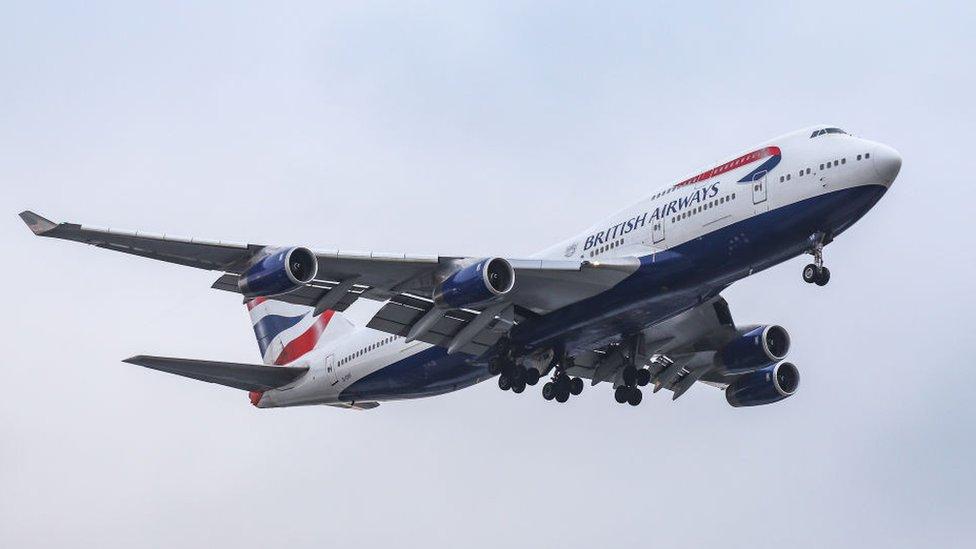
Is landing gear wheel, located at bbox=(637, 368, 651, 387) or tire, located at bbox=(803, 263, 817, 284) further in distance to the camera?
landing gear wheel, located at bbox=(637, 368, 651, 387)

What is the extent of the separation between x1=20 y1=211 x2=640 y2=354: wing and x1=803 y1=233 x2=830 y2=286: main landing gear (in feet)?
15.2

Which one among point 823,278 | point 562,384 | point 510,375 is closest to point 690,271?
point 823,278

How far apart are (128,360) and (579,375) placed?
51.3ft

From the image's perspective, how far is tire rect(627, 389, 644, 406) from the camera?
46812 mm

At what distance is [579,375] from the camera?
49.0 metres

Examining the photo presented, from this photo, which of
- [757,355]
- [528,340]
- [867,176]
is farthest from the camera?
[757,355]

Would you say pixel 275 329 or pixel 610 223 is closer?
pixel 610 223

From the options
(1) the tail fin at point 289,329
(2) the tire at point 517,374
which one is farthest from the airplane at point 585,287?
(1) the tail fin at point 289,329

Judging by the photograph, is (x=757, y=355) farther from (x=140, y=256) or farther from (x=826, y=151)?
(x=140, y=256)

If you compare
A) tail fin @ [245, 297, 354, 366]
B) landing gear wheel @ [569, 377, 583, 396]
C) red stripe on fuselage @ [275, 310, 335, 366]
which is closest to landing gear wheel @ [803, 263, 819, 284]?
landing gear wheel @ [569, 377, 583, 396]

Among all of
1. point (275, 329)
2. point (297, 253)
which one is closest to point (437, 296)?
point (297, 253)

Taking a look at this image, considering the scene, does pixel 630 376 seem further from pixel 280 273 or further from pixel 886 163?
pixel 280 273

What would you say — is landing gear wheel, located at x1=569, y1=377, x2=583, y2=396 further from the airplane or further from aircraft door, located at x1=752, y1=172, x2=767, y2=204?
A: aircraft door, located at x1=752, y1=172, x2=767, y2=204

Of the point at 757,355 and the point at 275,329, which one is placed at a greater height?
the point at 275,329
